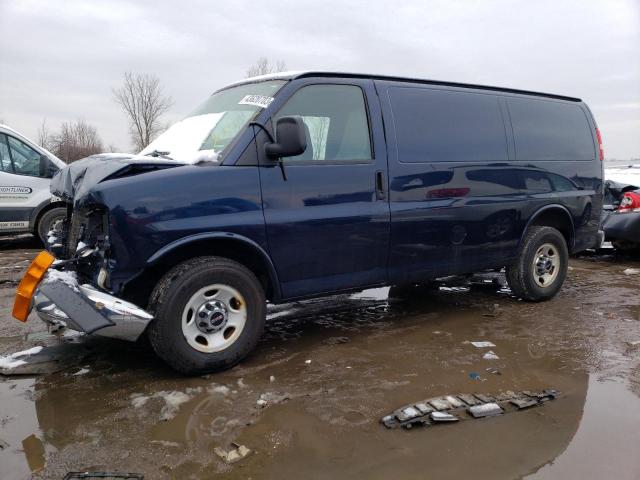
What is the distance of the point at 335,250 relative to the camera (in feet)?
13.7

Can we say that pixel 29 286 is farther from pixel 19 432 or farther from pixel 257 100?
pixel 257 100

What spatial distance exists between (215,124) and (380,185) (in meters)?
1.43

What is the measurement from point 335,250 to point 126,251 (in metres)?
1.56

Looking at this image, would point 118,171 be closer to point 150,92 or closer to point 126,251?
point 126,251

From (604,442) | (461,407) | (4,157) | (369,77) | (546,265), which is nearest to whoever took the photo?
(604,442)

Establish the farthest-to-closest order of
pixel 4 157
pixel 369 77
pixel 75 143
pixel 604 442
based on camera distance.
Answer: pixel 75 143, pixel 4 157, pixel 369 77, pixel 604 442

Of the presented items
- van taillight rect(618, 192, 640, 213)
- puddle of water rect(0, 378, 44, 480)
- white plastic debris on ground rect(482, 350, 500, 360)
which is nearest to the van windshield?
puddle of water rect(0, 378, 44, 480)

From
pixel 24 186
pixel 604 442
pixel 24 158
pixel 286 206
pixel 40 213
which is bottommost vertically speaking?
pixel 604 442

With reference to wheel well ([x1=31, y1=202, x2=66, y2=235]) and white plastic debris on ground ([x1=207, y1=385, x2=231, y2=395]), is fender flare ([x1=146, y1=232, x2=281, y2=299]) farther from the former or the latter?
wheel well ([x1=31, y1=202, x2=66, y2=235])

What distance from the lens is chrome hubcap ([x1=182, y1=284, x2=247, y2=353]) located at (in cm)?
364

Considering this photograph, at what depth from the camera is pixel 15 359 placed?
13.0 ft

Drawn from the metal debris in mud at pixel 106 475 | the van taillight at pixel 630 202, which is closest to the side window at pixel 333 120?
the metal debris in mud at pixel 106 475

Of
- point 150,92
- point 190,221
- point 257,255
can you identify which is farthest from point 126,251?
point 150,92

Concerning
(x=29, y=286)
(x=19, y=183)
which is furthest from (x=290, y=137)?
(x=19, y=183)
